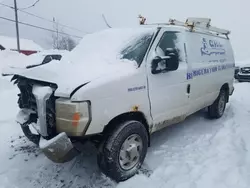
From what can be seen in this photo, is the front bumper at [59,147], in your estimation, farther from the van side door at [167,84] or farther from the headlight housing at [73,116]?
the van side door at [167,84]

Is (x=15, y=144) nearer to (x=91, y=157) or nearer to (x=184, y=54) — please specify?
(x=91, y=157)

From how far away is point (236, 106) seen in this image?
286 inches

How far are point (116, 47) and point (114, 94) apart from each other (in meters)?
0.96

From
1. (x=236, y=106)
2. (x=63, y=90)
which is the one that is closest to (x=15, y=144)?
(x=63, y=90)

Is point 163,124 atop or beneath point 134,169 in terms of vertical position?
atop

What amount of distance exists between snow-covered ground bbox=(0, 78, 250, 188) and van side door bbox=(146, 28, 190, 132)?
594 millimetres

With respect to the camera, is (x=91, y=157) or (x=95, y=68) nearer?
(x=95, y=68)

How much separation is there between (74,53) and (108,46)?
2.17ft

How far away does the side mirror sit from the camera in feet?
12.2

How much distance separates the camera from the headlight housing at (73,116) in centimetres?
288

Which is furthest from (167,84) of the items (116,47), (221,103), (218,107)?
(221,103)

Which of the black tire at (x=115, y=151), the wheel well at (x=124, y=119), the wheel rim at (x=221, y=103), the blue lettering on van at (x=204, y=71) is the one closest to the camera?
the black tire at (x=115, y=151)

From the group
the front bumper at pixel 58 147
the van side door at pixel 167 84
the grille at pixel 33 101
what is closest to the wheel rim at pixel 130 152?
the van side door at pixel 167 84

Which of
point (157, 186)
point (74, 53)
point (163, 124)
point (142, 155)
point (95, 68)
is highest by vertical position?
point (74, 53)
